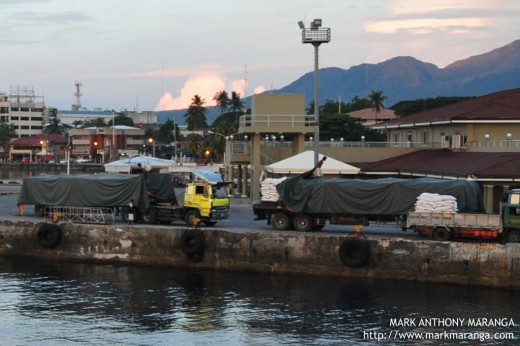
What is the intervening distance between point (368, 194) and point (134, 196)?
13162mm

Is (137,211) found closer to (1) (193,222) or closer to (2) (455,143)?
(1) (193,222)

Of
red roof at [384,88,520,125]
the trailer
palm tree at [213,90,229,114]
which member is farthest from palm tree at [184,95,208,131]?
the trailer

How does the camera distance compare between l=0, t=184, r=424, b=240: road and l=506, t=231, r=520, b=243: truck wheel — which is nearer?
l=506, t=231, r=520, b=243: truck wheel

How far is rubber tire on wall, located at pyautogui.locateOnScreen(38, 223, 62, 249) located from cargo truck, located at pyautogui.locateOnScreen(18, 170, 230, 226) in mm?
2544

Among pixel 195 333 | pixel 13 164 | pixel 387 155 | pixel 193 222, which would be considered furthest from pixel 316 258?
pixel 13 164

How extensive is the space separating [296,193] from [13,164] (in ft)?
510

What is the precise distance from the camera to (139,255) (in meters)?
42.7

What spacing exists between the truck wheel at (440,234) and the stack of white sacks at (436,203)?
83cm

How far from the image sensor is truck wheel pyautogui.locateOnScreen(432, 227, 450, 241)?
1499 inches

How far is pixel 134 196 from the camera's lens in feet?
151

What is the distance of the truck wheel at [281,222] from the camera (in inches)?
1683

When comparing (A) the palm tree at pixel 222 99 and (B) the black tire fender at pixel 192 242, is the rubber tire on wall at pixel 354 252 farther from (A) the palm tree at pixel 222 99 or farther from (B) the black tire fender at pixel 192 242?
(A) the palm tree at pixel 222 99

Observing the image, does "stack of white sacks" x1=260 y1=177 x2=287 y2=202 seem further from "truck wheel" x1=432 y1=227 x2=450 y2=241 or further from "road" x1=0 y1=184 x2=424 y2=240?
"truck wheel" x1=432 y1=227 x2=450 y2=241

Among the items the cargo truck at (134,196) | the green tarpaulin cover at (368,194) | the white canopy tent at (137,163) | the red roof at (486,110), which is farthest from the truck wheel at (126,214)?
the red roof at (486,110)
